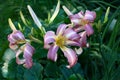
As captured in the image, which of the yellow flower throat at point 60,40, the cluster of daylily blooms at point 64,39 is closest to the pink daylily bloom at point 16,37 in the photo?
the cluster of daylily blooms at point 64,39

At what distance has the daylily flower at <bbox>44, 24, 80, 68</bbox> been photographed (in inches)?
45.8

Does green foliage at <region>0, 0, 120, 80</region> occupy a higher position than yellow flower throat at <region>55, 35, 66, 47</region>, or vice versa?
yellow flower throat at <region>55, 35, 66, 47</region>

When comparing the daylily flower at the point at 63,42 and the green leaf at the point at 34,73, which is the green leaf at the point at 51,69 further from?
the daylily flower at the point at 63,42

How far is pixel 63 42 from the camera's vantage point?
1.22 meters

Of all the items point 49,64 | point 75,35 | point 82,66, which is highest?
point 75,35

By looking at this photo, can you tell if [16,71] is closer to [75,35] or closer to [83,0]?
[75,35]

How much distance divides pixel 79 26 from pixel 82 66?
0.49m

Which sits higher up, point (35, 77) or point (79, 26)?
point (79, 26)

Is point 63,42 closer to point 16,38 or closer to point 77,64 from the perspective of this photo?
point 16,38

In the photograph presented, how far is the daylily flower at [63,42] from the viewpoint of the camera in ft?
3.81

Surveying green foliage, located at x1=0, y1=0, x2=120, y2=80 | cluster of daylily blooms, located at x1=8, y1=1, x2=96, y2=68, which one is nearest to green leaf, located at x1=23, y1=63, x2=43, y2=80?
green foliage, located at x1=0, y1=0, x2=120, y2=80

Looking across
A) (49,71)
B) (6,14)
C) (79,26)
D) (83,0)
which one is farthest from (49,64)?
(83,0)

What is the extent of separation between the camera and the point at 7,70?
1.48 meters

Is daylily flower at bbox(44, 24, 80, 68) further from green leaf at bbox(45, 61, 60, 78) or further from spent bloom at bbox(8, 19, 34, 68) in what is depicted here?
green leaf at bbox(45, 61, 60, 78)
